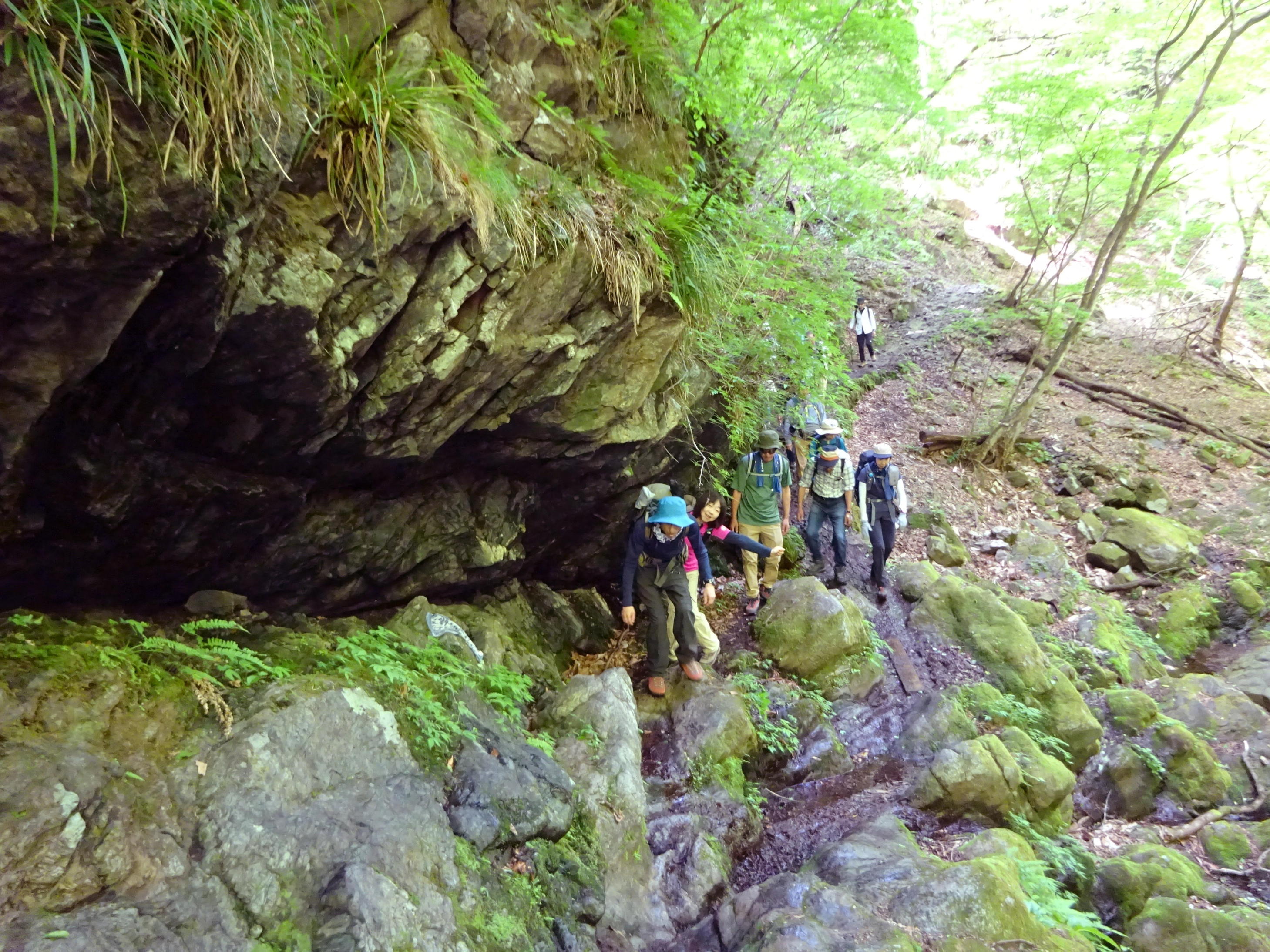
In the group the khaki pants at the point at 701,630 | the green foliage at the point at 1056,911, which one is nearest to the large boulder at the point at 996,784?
the green foliage at the point at 1056,911

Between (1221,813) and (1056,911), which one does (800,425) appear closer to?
(1056,911)

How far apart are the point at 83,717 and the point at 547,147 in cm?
480

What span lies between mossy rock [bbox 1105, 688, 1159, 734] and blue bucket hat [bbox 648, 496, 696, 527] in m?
6.39

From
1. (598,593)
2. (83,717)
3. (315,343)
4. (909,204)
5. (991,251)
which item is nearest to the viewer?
(83,717)

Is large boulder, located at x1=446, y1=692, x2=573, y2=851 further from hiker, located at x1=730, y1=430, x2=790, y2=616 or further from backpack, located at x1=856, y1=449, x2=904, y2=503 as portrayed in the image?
backpack, located at x1=856, y1=449, x2=904, y2=503

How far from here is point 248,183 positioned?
303cm

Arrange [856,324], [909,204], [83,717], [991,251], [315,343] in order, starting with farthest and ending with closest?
[991,251]
[909,204]
[856,324]
[315,343]
[83,717]

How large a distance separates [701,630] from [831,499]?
9.69 feet

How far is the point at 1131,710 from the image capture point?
8.11m

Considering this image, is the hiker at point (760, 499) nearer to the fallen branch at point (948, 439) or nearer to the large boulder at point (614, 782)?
the large boulder at point (614, 782)

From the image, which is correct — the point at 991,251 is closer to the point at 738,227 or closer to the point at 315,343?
the point at 738,227

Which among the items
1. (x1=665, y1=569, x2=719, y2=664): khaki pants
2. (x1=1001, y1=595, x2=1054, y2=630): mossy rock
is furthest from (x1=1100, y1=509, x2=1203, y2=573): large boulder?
(x1=665, y1=569, x2=719, y2=664): khaki pants

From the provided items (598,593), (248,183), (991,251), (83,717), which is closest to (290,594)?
(83,717)

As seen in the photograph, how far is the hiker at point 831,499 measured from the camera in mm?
8906
